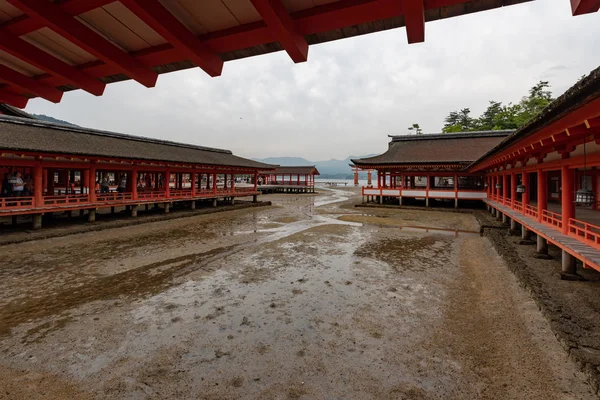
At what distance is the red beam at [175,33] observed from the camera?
1501 mm

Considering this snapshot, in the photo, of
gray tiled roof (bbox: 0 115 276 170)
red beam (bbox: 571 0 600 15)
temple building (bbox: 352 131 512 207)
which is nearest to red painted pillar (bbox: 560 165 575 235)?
red beam (bbox: 571 0 600 15)

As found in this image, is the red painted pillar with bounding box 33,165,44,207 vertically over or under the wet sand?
over

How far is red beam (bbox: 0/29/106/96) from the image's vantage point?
1.76 meters

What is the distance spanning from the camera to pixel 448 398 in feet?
10.4

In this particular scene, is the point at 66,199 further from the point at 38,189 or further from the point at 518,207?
the point at 518,207

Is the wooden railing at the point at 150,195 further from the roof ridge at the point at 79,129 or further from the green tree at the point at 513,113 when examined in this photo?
the green tree at the point at 513,113

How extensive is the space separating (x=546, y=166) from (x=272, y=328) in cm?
928

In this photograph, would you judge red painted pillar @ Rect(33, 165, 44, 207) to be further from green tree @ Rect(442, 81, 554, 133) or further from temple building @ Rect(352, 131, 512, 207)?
green tree @ Rect(442, 81, 554, 133)

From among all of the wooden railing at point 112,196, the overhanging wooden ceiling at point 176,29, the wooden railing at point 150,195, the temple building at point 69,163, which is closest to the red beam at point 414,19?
the overhanging wooden ceiling at point 176,29

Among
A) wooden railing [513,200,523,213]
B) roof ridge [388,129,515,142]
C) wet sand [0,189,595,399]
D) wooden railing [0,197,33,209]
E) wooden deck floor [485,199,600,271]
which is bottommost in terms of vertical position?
wet sand [0,189,595,399]

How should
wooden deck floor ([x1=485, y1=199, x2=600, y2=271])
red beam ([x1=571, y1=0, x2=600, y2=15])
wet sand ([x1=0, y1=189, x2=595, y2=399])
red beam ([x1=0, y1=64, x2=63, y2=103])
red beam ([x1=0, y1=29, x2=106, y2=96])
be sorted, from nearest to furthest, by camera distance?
red beam ([x1=571, y1=0, x2=600, y2=15]), red beam ([x1=0, y1=29, x2=106, y2=96]), red beam ([x1=0, y1=64, x2=63, y2=103]), wet sand ([x1=0, y1=189, x2=595, y2=399]), wooden deck floor ([x1=485, y1=199, x2=600, y2=271])

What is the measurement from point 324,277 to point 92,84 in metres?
6.05

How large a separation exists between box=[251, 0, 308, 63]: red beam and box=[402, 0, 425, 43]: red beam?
24.6 inches

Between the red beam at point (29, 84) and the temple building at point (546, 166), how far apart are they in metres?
5.25
